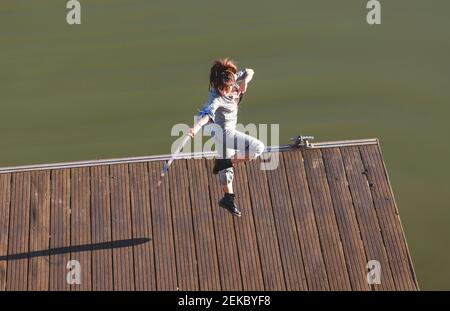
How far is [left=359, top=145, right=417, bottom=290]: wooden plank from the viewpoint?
9.29m

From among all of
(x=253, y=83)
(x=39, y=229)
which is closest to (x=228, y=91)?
(x=39, y=229)

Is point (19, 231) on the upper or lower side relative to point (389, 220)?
upper

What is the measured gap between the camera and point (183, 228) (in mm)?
9633

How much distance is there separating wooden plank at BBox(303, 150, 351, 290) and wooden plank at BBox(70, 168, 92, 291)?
313cm

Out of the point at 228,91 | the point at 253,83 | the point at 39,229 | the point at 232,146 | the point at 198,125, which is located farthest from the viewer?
the point at 253,83

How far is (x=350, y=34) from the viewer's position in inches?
539

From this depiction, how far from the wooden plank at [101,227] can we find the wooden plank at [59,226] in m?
0.35

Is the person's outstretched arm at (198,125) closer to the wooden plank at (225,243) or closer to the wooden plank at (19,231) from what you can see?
the wooden plank at (225,243)

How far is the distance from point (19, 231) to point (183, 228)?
7.33 feet

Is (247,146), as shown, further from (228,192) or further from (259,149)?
(228,192)

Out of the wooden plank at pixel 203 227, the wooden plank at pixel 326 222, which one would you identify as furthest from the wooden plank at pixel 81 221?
the wooden plank at pixel 326 222

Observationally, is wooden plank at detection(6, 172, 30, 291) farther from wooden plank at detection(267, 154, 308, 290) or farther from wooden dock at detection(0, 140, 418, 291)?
wooden plank at detection(267, 154, 308, 290)

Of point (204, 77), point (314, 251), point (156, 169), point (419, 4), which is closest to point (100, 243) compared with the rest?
point (156, 169)
